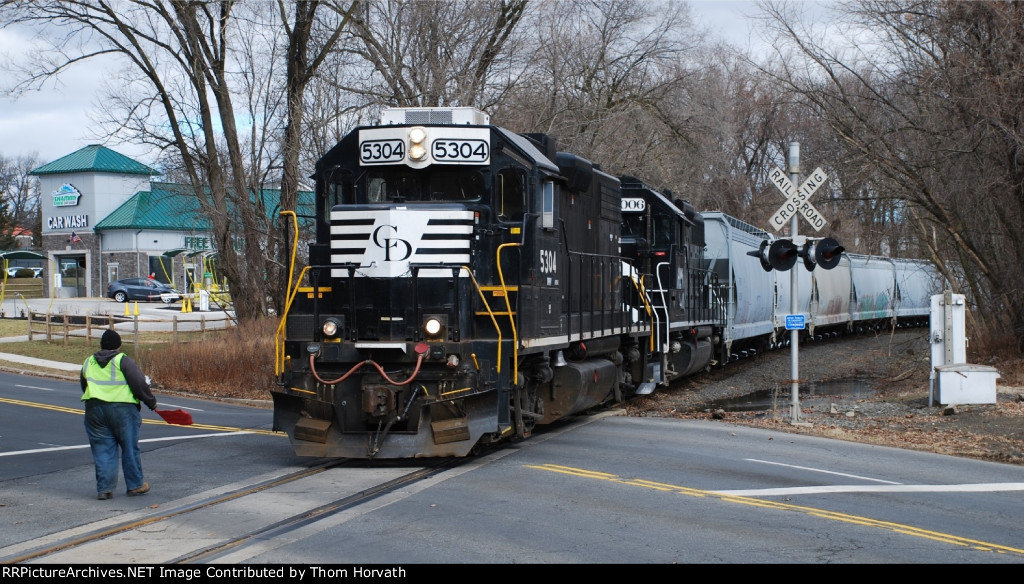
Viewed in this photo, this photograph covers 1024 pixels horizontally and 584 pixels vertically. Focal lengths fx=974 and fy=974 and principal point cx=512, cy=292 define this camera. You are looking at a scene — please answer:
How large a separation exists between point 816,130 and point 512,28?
9506mm

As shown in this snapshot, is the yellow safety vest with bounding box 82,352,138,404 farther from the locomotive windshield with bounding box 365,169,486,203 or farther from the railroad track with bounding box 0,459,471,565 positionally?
the locomotive windshield with bounding box 365,169,486,203

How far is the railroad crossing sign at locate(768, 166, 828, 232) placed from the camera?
48.0 feet

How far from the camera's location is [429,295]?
35.4ft

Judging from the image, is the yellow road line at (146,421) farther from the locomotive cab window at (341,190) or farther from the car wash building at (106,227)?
the car wash building at (106,227)

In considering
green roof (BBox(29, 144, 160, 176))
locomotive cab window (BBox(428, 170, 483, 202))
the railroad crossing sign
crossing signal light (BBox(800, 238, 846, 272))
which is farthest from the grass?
green roof (BBox(29, 144, 160, 176))

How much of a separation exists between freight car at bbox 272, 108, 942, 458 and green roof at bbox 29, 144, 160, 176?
55665mm

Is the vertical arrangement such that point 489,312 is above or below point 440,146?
below

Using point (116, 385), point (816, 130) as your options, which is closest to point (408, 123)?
point (116, 385)

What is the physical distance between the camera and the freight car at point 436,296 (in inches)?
408

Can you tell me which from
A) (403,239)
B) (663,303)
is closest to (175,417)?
(403,239)

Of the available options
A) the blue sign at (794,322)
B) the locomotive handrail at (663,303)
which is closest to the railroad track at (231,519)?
the blue sign at (794,322)

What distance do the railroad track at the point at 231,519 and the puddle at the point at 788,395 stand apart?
8534mm

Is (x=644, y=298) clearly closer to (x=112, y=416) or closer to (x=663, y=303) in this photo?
(x=663, y=303)

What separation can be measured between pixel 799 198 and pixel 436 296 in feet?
22.1
